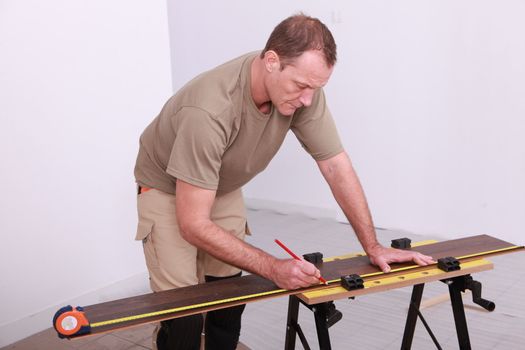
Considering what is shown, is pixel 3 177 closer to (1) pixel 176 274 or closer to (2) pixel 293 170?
(1) pixel 176 274

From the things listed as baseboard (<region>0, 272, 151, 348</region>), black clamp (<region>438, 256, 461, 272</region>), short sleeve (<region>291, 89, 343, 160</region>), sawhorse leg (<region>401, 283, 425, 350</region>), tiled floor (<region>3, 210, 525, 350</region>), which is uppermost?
short sleeve (<region>291, 89, 343, 160</region>)

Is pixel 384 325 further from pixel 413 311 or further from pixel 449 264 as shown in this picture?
pixel 449 264

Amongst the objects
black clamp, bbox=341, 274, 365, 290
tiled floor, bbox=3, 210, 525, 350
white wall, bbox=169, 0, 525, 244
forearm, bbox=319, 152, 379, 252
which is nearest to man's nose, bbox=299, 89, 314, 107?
forearm, bbox=319, 152, 379, 252

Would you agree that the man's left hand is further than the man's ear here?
Yes

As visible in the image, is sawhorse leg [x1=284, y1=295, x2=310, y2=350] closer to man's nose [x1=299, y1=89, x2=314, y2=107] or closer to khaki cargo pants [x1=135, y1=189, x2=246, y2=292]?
khaki cargo pants [x1=135, y1=189, x2=246, y2=292]

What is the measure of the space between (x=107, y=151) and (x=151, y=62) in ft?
1.81

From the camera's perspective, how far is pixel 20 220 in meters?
2.94

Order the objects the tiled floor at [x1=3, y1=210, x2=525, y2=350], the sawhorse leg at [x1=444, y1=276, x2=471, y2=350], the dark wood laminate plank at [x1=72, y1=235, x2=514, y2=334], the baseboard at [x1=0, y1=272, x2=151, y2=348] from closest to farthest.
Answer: the dark wood laminate plank at [x1=72, y1=235, x2=514, y2=334], the sawhorse leg at [x1=444, y1=276, x2=471, y2=350], the tiled floor at [x1=3, y1=210, x2=525, y2=350], the baseboard at [x1=0, y1=272, x2=151, y2=348]

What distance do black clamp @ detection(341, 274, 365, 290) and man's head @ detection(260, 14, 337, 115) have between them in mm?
513

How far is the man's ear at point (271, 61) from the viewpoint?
5.77 feet

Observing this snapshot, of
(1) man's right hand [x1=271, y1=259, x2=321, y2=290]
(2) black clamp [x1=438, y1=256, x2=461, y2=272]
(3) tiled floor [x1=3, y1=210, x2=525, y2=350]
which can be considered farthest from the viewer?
(3) tiled floor [x1=3, y1=210, x2=525, y2=350]

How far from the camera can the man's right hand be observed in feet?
5.60

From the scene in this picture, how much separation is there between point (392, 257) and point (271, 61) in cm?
72

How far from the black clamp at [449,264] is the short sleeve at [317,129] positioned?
504 mm
